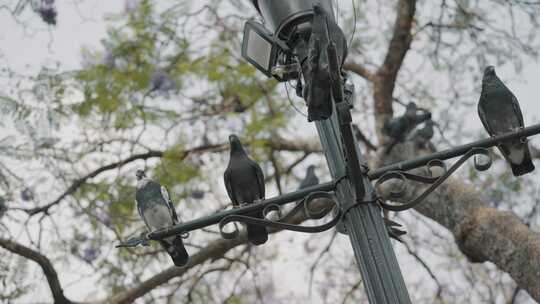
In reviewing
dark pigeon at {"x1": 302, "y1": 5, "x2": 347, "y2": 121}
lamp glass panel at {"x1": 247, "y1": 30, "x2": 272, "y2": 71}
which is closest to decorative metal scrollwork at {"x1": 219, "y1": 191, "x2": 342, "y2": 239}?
dark pigeon at {"x1": 302, "y1": 5, "x2": 347, "y2": 121}

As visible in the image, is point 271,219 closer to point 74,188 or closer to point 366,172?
point 366,172

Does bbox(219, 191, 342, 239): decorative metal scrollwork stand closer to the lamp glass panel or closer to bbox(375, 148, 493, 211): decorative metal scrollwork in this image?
bbox(375, 148, 493, 211): decorative metal scrollwork

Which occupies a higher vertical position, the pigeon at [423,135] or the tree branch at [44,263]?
the pigeon at [423,135]

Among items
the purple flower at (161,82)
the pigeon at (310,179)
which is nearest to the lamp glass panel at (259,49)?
the pigeon at (310,179)

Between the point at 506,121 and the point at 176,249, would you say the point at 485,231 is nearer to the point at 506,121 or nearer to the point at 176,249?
the point at 506,121

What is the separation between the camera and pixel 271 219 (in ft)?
7.55

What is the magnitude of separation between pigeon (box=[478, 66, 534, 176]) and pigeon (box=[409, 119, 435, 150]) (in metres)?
3.01

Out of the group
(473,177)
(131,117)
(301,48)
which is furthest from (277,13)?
(473,177)

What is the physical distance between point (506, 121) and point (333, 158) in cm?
65

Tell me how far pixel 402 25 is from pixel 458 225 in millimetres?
1926

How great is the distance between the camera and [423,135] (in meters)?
5.67

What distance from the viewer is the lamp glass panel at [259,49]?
7.98 feet

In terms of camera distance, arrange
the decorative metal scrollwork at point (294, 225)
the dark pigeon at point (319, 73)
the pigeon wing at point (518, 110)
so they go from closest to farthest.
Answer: the dark pigeon at point (319, 73), the decorative metal scrollwork at point (294, 225), the pigeon wing at point (518, 110)

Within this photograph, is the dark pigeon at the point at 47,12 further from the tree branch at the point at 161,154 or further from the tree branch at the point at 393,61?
the tree branch at the point at 393,61
